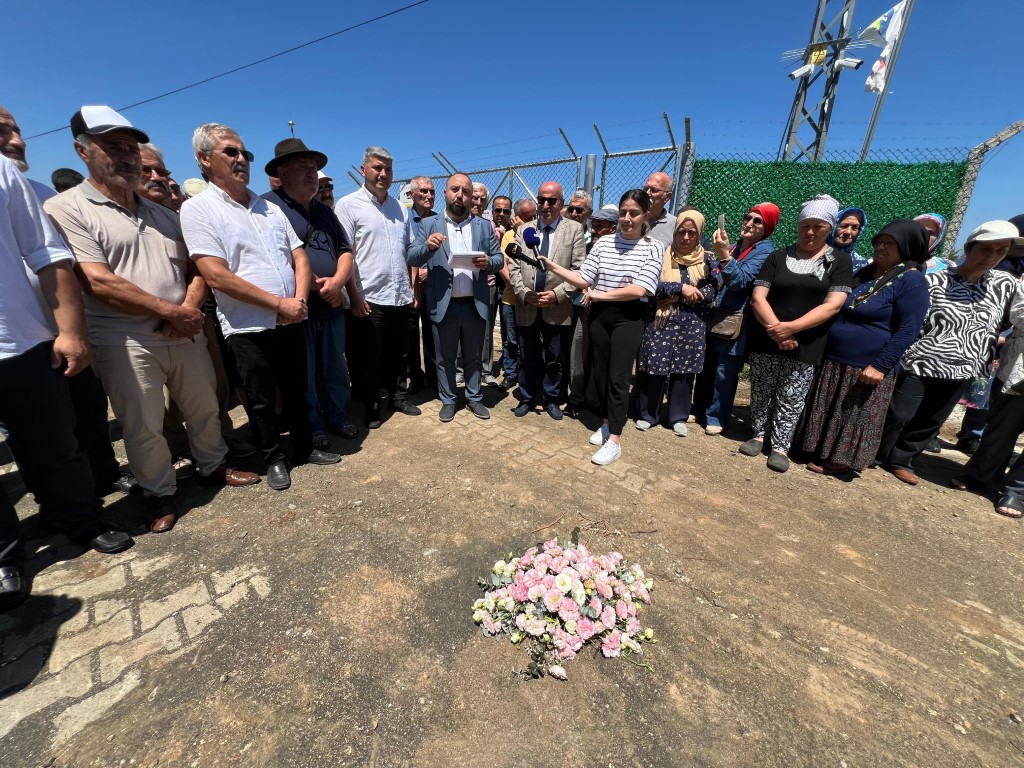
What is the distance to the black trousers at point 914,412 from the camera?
351cm

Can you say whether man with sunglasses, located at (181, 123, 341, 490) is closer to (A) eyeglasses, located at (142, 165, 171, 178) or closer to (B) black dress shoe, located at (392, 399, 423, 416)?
(A) eyeglasses, located at (142, 165, 171, 178)

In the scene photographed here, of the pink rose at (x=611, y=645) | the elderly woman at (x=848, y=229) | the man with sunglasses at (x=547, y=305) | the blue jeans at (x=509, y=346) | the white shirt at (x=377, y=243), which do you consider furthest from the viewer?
the blue jeans at (x=509, y=346)

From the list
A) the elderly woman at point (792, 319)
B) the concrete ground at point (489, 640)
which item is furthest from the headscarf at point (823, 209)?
the concrete ground at point (489, 640)

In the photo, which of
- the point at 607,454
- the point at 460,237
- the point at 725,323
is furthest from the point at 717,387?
the point at 460,237

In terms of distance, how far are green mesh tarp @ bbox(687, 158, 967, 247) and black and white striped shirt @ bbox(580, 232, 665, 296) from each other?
10.6 feet

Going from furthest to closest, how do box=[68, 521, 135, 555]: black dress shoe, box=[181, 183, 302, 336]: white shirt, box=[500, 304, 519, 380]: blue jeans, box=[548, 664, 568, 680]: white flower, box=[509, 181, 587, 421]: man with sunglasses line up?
box=[500, 304, 519, 380]: blue jeans
box=[509, 181, 587, 421]: man with sunglasses
box=[181, 183, 302, 336]: white shirt
box=[68, 521, 135, 555]: black dress shoe
box=[548, 664, 568, 680]: white flower

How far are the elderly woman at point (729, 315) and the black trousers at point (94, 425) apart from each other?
4.76 meters

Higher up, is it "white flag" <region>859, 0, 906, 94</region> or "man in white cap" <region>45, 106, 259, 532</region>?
"white flag" <region>859, 0, 906, 94</region>

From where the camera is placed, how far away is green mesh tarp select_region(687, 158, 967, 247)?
19.1 feet

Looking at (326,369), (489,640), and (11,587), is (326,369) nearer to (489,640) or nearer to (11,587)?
(11,587)

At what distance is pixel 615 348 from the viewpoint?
367 cm

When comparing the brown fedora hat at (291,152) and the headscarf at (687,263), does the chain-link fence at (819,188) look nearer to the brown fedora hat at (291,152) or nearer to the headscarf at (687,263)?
the headscarf at (687,263)

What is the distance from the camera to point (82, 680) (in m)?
1.74

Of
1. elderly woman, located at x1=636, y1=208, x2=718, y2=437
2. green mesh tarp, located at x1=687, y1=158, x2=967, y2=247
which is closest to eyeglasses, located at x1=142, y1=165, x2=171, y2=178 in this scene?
elderly woman, located at x1=636, y1=208, x2=718, y2=437
